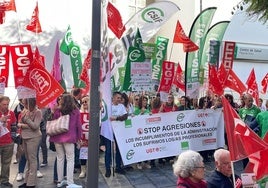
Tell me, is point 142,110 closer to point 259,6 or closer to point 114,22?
point 114,22

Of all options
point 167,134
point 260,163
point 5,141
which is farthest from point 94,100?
point 167,134

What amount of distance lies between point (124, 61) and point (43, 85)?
323cm

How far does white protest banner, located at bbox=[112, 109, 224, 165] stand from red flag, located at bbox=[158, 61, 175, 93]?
3.58 feet

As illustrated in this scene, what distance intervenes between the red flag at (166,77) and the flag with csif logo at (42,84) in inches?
143

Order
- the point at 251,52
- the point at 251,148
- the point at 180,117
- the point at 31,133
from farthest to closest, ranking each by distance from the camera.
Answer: the point at 251,52 → the point at 180,117 → the point at 31,133 → the point at 251,148

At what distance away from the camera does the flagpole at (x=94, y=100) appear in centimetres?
435

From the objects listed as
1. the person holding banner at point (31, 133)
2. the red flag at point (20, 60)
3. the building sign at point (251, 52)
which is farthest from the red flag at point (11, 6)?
the building sign at point (251, 52)

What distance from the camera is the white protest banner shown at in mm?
8086

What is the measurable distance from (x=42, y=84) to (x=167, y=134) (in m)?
3.20

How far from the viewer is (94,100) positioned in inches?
171

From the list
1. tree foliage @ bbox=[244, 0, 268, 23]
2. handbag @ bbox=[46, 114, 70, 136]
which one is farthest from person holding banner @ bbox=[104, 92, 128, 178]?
tree foliage @ bbox=[244, 0, 268, 23]

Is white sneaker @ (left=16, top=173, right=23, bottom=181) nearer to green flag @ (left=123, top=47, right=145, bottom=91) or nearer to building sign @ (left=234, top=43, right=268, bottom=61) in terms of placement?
green flag @ (left=123, top=47, right=145, bottom=91)

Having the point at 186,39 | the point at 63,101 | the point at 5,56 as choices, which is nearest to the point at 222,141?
the point at 186,39

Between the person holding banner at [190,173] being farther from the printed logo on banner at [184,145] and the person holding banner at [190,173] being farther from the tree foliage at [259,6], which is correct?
the printed logo on banner at [184,145]
